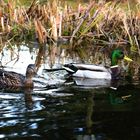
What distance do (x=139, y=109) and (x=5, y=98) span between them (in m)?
2.36

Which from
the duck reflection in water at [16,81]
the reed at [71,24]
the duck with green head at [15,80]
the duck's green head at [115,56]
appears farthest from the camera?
A: the reed at [71,24]

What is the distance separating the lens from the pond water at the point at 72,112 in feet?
25.7

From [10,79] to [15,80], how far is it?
0.10 m

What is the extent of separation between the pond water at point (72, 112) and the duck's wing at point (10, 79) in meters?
0.51

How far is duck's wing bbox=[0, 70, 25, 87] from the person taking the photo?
1127 cm

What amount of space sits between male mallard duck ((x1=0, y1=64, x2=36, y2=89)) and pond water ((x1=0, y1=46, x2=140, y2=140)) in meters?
0.34

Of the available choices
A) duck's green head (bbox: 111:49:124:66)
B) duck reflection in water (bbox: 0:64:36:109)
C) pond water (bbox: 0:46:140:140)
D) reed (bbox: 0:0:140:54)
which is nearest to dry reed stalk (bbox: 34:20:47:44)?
reed (bbox: 0:0:140:54)

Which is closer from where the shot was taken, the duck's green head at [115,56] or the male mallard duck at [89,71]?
the male mallard duck at [89,71]

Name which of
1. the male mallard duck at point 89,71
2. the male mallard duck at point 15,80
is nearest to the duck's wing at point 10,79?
the male mallard duck at point 15,80

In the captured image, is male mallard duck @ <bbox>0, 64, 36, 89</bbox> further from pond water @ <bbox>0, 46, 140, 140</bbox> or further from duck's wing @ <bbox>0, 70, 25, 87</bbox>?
pond water @ <bbox>0, 46, 140, 140</bbox>

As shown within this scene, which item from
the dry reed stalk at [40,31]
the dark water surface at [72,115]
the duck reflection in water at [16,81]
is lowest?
the dark water surface at [72,115]

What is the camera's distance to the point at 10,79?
11273 mm

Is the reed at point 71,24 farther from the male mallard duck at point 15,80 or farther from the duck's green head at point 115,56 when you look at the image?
the male mallard duck at point 15,80

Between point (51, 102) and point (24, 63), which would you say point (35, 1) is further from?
point (51, 102)
